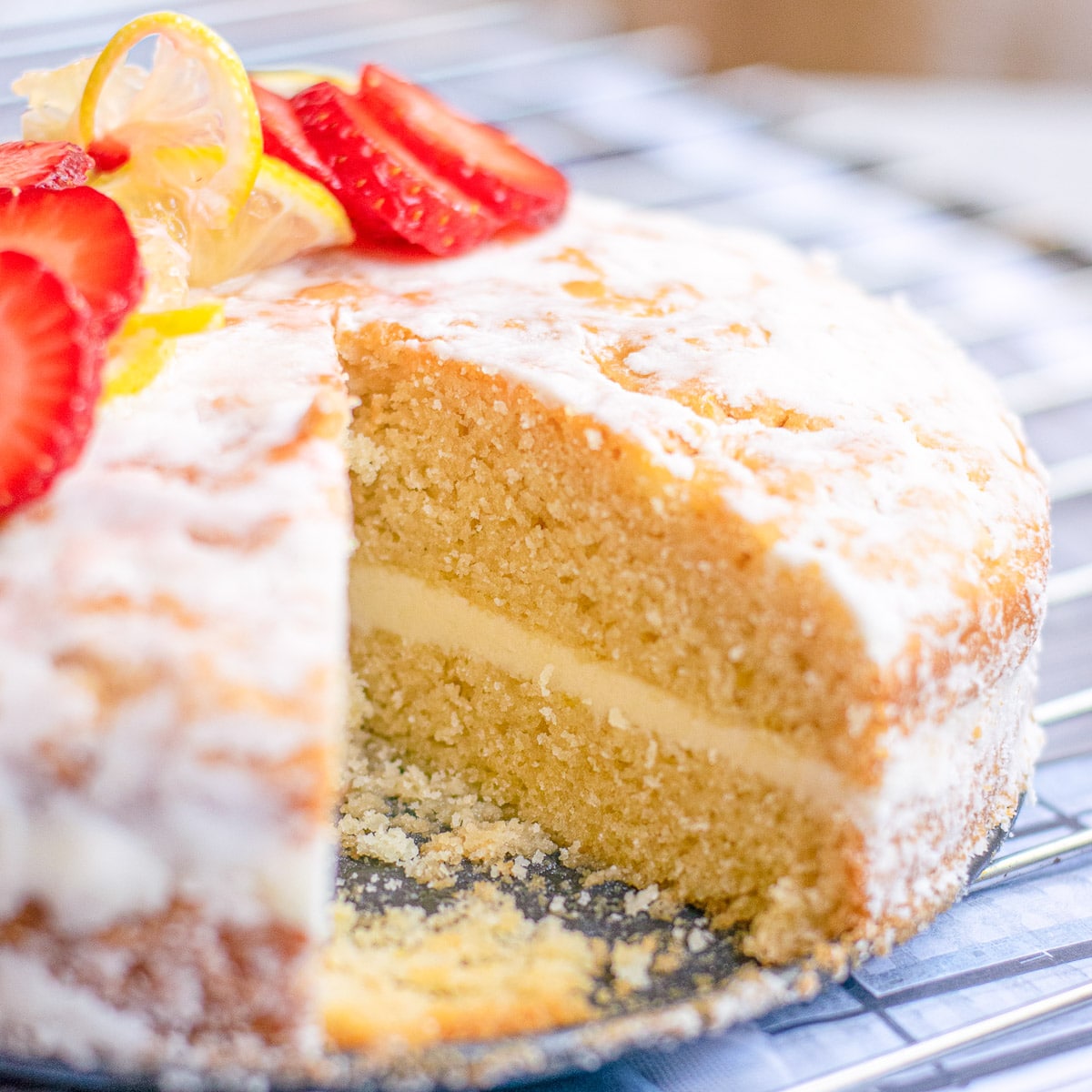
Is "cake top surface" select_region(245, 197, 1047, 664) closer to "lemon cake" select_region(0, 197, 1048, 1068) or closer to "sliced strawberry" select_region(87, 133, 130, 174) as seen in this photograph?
"lemon cake" select_region(0, 197, 1048, 1068)

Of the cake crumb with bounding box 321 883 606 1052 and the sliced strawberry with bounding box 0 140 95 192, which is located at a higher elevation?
the sliced strawberry with bounding box 0 140 95 192

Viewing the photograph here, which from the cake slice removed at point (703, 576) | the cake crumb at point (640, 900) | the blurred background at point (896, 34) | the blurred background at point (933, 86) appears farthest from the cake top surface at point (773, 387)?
the blurred background at point (896, 34)

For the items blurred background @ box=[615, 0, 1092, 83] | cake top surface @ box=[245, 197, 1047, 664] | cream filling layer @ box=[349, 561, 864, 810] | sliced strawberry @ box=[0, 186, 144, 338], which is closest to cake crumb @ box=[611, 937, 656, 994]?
cream filling layer @ box=[349, 561, 864, 810]

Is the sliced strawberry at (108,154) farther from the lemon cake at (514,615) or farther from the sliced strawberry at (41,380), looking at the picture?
the sliced strawberry at (41,380)

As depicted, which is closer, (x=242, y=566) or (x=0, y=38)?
(x=242, y=566)

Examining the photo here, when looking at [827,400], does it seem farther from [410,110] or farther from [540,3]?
[540,3]

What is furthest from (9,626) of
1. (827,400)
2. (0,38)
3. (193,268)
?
(0,38)

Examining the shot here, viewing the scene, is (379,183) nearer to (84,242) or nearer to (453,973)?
(84,242)
